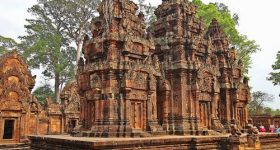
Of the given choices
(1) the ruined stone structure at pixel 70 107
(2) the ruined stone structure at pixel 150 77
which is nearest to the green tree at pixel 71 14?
(1) the ruined stone structure at pixel 70 107

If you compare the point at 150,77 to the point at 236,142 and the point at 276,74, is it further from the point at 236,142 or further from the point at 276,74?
the point at 276,74

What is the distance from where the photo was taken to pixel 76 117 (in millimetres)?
22422

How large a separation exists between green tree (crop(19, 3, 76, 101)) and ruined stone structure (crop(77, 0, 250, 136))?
18550 mm

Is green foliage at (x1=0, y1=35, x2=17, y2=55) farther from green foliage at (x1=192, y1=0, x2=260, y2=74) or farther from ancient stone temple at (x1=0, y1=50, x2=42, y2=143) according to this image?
green foliage at (x1=192, y1=0, x2=260, y2=74)

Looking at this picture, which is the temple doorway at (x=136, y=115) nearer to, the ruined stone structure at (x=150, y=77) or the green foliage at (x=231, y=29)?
the ruined stone structure at (x=150, y=77)

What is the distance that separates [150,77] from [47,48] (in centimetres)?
2143

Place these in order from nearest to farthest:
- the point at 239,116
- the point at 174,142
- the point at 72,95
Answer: the point at 174,142, the point at 239,116, the point at 72,95

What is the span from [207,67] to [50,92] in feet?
82.0

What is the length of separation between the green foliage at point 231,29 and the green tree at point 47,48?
49.9 feet

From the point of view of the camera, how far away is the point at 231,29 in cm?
2638

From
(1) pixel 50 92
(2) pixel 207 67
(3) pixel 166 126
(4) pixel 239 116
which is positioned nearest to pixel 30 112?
(3) pixel 166 126

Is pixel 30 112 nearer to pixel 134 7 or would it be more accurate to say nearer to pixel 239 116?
pixel 134 7

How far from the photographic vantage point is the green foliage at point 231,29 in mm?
25938

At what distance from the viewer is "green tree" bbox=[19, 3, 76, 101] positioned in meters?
30.0
